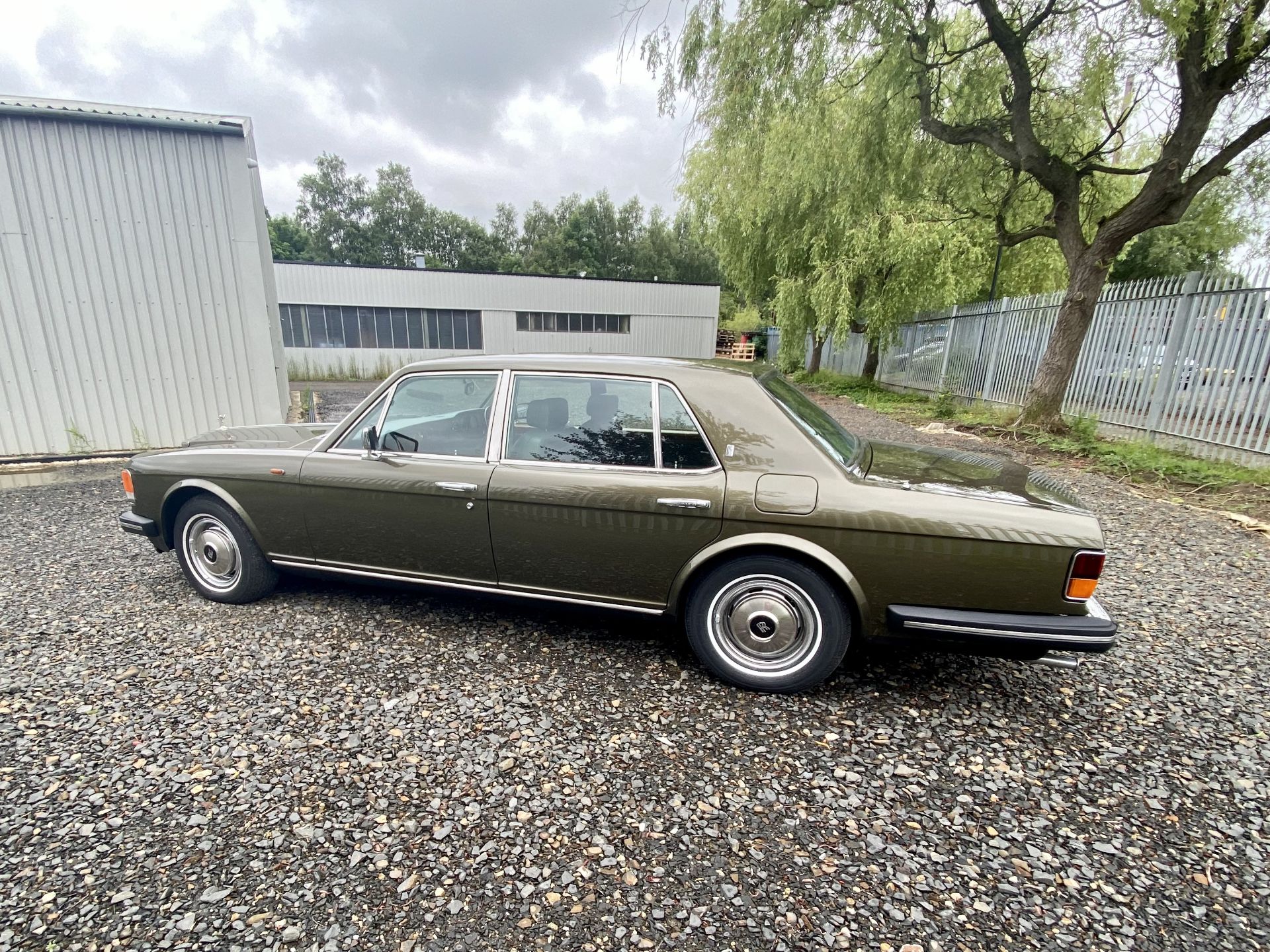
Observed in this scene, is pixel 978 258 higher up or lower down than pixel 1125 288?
higher up

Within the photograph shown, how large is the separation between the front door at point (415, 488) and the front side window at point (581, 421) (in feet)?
0.61

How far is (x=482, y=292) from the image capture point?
24141 mm

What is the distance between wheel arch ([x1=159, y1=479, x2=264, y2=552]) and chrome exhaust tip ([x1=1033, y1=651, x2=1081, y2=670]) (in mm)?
4154

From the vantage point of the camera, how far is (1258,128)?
674 cm

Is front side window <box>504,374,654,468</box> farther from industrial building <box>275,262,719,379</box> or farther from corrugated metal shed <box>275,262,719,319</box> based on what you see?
corrugated metal shed <box>275,262,719,319</box>

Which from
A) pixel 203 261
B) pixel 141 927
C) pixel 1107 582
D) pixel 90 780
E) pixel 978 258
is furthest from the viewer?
pixel 978 258

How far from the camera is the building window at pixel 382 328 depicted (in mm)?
22406

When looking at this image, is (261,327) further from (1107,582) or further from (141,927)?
(1107,582)

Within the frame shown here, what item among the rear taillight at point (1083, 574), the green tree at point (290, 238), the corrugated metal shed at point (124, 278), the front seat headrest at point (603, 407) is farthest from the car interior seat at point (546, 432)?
the green tree at point (290, 238)

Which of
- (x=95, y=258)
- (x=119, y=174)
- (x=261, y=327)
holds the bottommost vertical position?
(x=261, y=327)

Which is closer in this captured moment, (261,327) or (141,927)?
(141,927)

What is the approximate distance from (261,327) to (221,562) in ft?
17.4

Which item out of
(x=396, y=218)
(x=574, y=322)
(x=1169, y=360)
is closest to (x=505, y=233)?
(x=396, y=218)

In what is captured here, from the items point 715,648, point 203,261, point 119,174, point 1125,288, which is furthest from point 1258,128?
point 119,174
